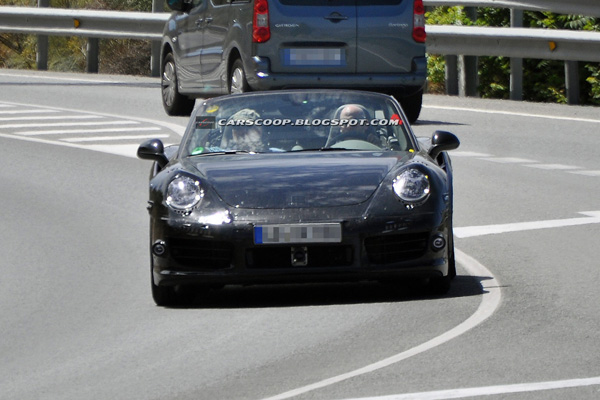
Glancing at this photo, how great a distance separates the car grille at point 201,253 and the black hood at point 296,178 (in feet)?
0.82

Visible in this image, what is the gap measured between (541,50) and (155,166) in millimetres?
13531

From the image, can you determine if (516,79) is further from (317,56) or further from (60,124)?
(60,124)

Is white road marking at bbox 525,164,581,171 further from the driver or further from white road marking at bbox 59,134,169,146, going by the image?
the driver

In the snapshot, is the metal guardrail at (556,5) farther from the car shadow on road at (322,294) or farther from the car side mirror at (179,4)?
the car shadow on road at (322,294)

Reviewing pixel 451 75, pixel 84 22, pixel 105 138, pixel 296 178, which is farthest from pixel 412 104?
pixel 84 22

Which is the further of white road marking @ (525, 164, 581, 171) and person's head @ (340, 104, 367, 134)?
white road marking @ (525, 164, 581, 171)

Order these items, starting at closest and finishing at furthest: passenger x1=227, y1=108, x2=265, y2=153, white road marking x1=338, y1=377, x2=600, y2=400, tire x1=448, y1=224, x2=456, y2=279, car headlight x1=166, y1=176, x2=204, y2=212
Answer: white road marking x1=338, y1=377, x2=600, y2=400 < car headlight x1=166, y1=176, x2=204, y2=212 < tire x1=448, y1=224, x2=456, y2=279 < passenger x1=227, y1=108, x2=265, y2=153

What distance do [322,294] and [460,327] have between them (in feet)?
4.74

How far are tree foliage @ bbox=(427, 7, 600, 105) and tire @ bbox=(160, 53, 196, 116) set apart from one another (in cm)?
767

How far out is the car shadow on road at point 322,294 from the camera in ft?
28.2

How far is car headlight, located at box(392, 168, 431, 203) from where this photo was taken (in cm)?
848

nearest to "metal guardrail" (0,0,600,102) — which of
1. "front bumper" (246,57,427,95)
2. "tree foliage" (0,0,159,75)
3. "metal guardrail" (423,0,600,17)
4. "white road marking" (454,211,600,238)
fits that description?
"metal guardrail" (423,0,600,17)

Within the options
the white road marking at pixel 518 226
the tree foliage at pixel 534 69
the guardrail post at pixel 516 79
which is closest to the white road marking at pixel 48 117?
the guardrail post at pixel 516 79

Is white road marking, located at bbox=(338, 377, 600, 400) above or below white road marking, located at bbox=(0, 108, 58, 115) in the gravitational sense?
above
